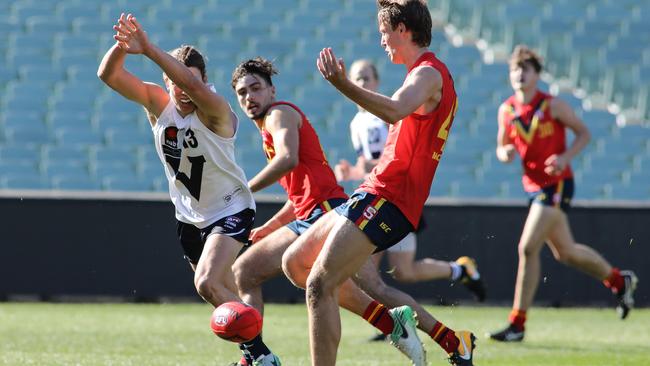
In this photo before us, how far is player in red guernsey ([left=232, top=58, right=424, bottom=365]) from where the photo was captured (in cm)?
781

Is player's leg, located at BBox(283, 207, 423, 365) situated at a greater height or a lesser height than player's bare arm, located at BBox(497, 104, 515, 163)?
lesser

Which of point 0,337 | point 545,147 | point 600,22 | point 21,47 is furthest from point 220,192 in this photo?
point 600,22

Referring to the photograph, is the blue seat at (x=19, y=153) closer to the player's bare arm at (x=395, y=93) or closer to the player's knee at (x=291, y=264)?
the player's knee at (x=291, y=264)

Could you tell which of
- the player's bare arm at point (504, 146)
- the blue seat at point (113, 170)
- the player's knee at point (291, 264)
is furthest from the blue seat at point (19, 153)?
the player's knee at point (291, 264)

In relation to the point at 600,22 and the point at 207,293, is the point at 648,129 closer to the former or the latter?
the point at 600,22

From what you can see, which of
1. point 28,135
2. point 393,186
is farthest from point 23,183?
point 393,186

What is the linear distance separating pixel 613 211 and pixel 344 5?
6850mm

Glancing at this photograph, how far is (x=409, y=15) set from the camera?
638 centimetres

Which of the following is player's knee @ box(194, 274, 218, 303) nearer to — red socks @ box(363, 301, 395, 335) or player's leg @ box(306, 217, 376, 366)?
player's leg @ box(306, 217, 376, 366)

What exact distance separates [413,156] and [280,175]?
4.71 ft

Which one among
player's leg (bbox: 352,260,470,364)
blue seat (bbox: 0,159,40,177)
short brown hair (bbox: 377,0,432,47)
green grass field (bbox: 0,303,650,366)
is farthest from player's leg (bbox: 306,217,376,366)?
blue seat (bbox: 0,159,40,177)

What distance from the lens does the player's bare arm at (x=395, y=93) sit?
569cm

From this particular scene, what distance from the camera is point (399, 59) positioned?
21.3 feet

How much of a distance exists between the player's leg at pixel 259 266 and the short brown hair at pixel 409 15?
6.47 feet
